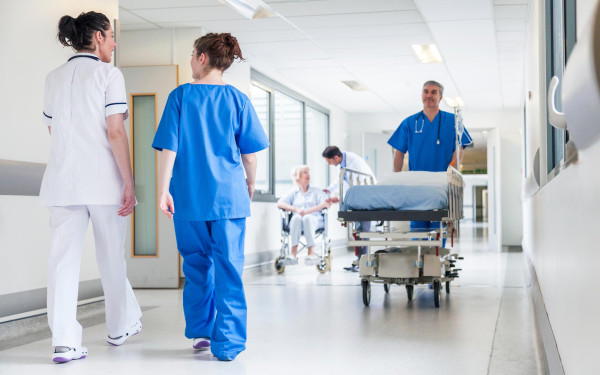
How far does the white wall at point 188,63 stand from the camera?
257 inches

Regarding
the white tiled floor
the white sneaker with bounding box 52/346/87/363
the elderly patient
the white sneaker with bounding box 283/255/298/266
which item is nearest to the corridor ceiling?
the elderly patient

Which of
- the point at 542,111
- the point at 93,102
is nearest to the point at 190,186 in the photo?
the point at 93,102

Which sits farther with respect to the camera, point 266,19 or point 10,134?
point 266,19

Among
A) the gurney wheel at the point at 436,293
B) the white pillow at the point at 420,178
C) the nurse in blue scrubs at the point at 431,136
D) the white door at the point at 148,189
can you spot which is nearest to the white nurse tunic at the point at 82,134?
the white pillow at the point at 420,178

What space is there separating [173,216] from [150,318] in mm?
1457

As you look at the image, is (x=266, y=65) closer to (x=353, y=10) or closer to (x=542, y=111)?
(x=353, y=10)

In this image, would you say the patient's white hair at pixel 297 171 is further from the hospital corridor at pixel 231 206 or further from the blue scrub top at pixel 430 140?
the blue scrub top at pixel 430 140

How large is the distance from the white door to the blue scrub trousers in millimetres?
3179

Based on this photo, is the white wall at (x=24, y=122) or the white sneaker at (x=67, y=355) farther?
the white wall at (x=24, y=122)

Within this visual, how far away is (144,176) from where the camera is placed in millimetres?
6453

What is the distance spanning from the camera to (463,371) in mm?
2729

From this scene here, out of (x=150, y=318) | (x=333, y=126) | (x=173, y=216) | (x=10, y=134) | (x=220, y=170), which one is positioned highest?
(x=333, y=126)

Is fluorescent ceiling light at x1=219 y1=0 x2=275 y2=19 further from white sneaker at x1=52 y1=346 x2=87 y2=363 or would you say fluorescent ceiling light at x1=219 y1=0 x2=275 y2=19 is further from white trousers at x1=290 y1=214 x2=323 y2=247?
white sneaker at x1=52 y1=346 x2=87 y2=363

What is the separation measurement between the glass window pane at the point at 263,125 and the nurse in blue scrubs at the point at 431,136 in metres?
3.25
